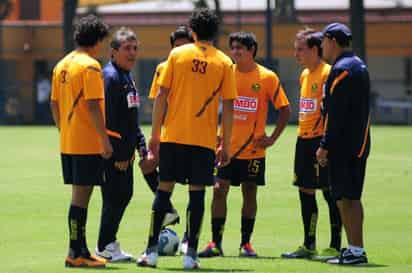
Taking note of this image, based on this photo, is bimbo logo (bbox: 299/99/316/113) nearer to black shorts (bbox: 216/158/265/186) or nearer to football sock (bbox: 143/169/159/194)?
black shorts (bbox: 216/158/265/186)

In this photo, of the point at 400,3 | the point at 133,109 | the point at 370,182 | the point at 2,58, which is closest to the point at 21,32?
the point at 2,58

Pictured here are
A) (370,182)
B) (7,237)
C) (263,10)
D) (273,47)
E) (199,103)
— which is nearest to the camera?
(199,103)

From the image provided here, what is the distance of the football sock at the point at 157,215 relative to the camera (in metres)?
11.8

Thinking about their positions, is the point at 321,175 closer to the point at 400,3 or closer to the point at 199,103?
the point at 199,103

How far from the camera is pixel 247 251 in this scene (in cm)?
1310

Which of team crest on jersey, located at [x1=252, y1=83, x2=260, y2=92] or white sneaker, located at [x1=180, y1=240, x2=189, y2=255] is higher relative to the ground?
team crest on jersey, located at [x1=252, y1=83, x2=260, y2=92]

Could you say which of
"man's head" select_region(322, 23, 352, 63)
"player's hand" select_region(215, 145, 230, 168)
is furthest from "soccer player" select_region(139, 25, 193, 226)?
"man's head" select_region(322, 23, 352, 63)

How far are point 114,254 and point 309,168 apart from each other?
2.15 meters

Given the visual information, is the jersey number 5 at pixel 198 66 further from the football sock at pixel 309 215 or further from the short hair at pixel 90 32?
the football sock at pixel 309 215

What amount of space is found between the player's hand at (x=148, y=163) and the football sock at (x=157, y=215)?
1.78ft

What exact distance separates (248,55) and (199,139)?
195 centimetres

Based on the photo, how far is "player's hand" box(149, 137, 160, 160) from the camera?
38.6 ft

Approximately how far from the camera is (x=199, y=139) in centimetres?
1174

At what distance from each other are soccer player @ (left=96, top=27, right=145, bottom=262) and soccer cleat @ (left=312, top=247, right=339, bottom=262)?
1849mm
